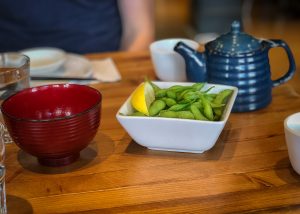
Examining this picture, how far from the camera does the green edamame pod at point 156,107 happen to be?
2.77 ft

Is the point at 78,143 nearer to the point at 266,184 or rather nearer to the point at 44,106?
the point at 44,106

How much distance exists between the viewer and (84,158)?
0.84 metres

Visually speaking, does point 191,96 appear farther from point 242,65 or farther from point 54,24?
point 54,24

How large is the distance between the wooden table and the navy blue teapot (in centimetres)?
5

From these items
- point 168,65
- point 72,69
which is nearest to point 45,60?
point 72,69

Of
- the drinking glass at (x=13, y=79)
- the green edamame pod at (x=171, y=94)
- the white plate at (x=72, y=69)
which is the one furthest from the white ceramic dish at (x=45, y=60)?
the green edamame pod at (x=171, y=94)

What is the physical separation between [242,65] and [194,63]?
0.11 m

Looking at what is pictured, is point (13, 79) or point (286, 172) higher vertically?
point (13, 79)

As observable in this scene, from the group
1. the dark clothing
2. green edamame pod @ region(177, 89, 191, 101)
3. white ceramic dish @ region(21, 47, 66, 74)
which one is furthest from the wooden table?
the dark clothing

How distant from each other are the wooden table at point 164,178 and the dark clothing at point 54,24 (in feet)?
2.78

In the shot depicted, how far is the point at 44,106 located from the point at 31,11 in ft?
2.94

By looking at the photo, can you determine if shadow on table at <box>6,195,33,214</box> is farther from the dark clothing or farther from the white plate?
the dark clothing

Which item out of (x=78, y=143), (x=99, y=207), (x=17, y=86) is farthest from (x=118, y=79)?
(x=99, y=207)

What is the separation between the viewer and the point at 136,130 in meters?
0.83
